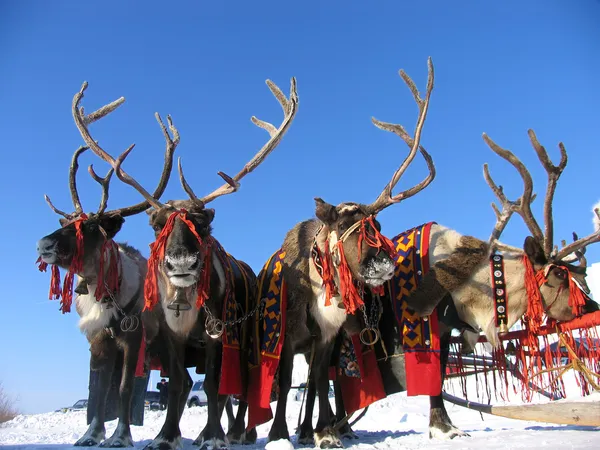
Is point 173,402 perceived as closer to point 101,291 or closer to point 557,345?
point 101,291

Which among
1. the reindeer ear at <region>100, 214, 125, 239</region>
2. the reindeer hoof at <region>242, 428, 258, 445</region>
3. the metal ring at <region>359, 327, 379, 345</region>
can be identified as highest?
the reindeer ear at <region>100, 214, 125, 239</region>

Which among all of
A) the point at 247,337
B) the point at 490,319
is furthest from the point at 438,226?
the point at 247,337

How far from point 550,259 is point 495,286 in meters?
0.67

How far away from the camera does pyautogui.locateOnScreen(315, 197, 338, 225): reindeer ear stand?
6375 mm

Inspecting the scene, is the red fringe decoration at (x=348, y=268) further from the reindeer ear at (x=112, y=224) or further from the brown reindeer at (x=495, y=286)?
the reindeer ear at (x=112, y=224)

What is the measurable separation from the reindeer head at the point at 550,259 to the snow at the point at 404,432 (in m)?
0.97

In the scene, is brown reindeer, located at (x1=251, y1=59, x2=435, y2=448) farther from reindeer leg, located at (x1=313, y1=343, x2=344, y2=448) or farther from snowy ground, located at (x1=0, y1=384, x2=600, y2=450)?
snowy ground, located at (x1=0, y1=384, x2=600, y2=450)

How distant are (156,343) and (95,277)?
112 cm

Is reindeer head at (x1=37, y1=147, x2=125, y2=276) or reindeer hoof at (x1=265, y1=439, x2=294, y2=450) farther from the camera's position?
reindeer head at (x1=37, y1=147, x2=125, y2=276)

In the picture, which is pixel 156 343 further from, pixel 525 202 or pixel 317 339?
pixel 525 202

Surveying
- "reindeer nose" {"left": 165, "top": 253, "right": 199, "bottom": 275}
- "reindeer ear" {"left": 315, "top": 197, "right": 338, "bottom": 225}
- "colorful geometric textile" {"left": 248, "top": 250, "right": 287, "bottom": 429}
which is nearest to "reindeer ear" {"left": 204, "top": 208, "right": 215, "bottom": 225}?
"reindeer nose" {"left": 165, "top": 253, "right": 199, "bottom": 275}

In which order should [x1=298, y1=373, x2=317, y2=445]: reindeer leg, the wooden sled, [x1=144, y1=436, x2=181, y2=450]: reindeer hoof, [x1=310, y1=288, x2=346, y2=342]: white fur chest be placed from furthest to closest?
[x1=298, y1=373, x2=317, y2=445]: reindeer leg
[x1=310, y1=288, x2=346, y2=342]: white fur chest
[x1=144, y1=436, x2=181, y2=450]: reindeer hoof
the wooden sled

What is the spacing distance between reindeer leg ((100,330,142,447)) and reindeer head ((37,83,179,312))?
2.33ft

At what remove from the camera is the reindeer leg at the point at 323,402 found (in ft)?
18.9
